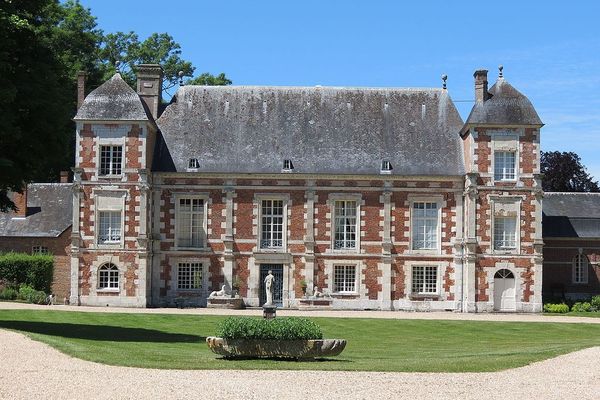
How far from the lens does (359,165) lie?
3747cm

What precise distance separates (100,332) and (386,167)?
16404 millimetres

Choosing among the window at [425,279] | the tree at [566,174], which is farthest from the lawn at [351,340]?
the tree at [566,174]

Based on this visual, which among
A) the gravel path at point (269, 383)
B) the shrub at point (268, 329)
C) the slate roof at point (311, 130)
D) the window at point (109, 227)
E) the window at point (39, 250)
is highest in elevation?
the slate roof at point (311, 130)

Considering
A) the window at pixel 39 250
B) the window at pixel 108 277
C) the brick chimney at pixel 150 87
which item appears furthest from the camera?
the window at pixel 39 250

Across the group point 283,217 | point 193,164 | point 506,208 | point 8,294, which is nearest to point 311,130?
point 283,217

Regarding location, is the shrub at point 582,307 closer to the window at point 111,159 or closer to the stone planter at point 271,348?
the window at point 111,159

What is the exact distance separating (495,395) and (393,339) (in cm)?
1111

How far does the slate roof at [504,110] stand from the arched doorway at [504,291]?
5548mm

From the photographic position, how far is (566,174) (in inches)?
2037

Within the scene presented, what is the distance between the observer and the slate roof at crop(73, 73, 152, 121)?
3628cm

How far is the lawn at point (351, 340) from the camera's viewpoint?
16.0 meters

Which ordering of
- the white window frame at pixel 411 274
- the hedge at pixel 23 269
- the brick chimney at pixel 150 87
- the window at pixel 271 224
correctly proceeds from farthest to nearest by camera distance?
the brick chimney at pixel 150 87 → the hedge at pixel 23 269 → the window at pixel 271 224 → the white window frame at pixel 411 274

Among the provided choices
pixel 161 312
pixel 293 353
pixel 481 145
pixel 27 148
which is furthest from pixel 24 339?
pixel 481 145

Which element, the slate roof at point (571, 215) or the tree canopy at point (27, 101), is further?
the slate roof at point (571, 215)
